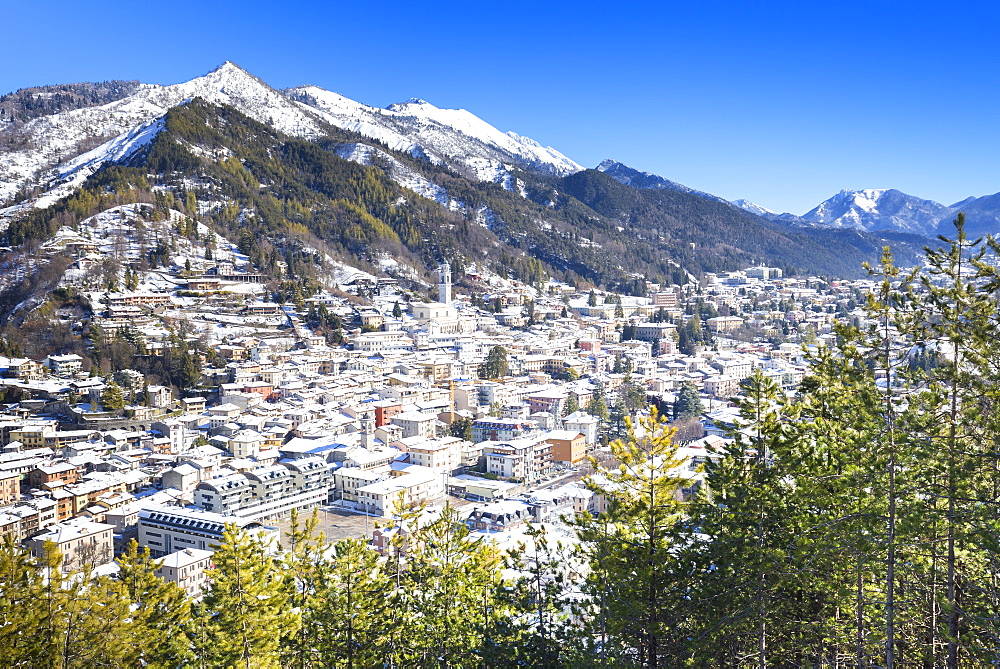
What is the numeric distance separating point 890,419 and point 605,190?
127 m

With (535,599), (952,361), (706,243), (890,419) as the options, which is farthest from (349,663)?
(706,243)

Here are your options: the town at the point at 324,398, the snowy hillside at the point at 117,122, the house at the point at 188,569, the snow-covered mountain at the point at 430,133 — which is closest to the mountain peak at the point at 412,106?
the snow-covered mountain at the point at 430,133

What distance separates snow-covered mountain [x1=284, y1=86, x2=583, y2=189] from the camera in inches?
5007

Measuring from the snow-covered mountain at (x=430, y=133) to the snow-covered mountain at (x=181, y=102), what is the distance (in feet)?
0.69

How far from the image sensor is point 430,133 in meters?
152

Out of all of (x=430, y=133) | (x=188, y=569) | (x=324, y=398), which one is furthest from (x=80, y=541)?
(x=430, y=133)

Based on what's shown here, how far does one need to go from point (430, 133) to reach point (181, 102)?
2255 inches

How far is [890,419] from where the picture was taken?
611cm

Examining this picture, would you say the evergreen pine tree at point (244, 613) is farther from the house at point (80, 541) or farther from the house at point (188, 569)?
the house at point (80, 541)

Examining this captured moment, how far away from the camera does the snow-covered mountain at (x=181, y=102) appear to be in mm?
83250

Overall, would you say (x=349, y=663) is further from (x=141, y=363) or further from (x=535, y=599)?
(x=141, y=363)

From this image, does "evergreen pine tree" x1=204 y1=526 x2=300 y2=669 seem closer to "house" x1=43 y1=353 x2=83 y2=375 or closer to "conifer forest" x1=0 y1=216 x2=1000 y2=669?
"conifer forest" x1=0 y1=216 x2=1000 y2=669

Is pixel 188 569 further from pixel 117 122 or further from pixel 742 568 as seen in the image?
pixel 117 122

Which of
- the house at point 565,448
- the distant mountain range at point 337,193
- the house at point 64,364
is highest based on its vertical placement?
the distant mountain range at point 337,193
